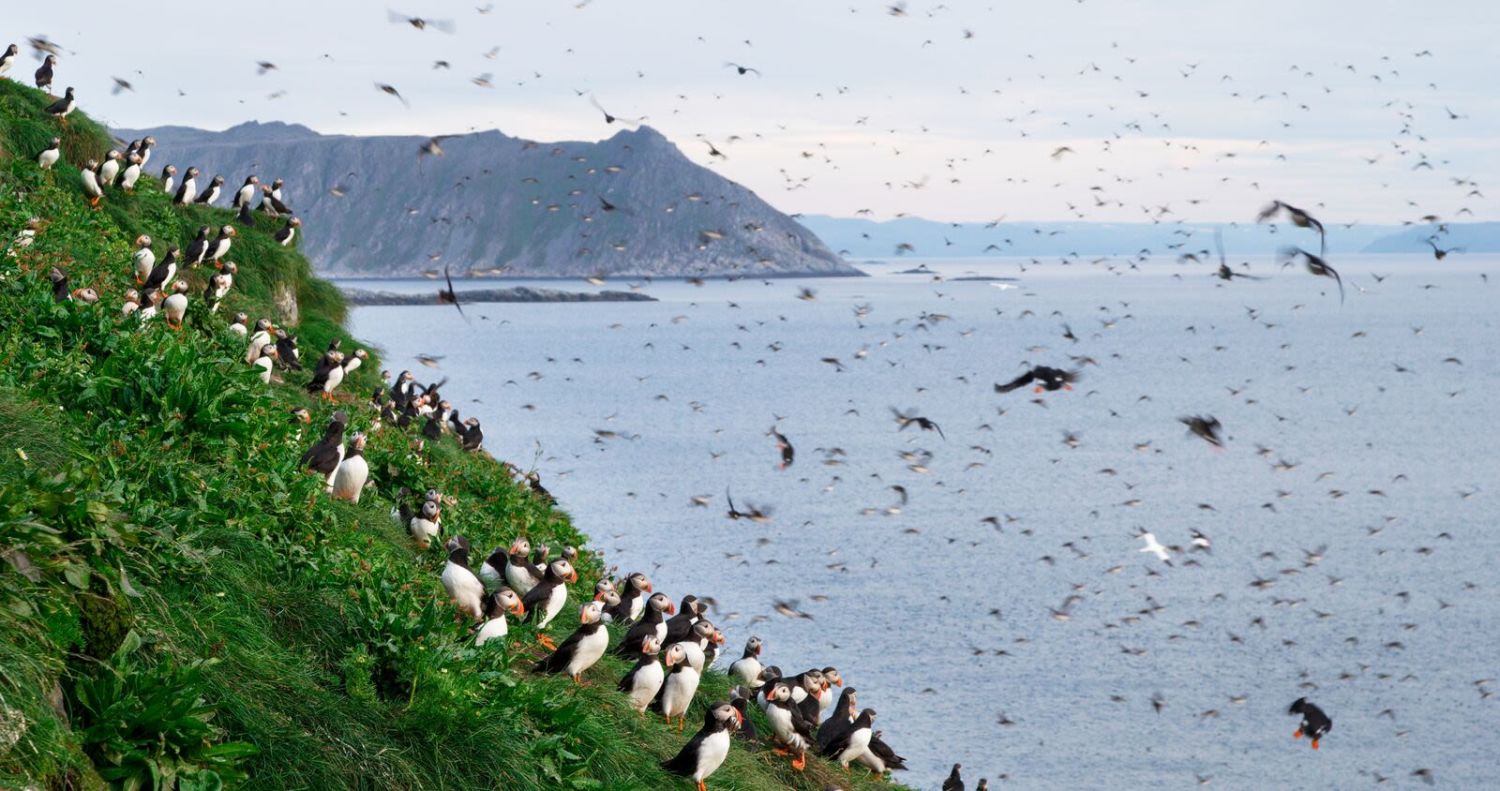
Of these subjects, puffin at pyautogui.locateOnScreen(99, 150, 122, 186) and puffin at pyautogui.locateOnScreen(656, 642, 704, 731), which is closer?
puffin at pyautogui.locateOnScreen(656, 642, 704, 731)

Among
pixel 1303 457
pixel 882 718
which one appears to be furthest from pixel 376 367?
A: pixel 1303 457

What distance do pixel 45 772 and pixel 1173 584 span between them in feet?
201

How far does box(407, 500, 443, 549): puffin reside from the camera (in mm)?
17109

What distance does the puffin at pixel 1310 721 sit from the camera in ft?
121

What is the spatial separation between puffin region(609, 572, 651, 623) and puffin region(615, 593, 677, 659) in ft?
5.28

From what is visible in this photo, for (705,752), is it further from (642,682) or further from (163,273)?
(163,273)

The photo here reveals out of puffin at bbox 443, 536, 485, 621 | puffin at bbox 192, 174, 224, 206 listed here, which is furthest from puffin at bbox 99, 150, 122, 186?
puffin at bbox 443, 536, 485, 621

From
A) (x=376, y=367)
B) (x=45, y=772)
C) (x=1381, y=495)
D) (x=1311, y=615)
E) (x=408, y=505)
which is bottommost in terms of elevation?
(x=1381, y=495)

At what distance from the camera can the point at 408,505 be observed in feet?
60.3

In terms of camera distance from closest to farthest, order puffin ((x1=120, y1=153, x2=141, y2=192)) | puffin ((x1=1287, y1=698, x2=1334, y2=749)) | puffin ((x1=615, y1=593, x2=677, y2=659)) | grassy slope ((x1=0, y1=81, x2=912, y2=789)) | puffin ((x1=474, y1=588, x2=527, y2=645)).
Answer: grassy slope ((x1=0, y1=81, x2=912, y2=789))
puffin ((x1=474, y1=588, x2=527, y2=645))
puffin ((x1=615, y1=593, x2=677, y2=659))
puffin ((x1=120, y1=153, x2=141, y2=192))
puffin ((x1=1287, y1=698, x2=1334, y2=749))

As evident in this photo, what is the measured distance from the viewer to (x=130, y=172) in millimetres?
29797

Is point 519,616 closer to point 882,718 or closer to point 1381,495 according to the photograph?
point 882,718

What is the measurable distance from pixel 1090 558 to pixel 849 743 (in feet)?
166

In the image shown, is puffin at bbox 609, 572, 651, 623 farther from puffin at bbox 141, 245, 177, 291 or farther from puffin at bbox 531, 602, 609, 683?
puffin at bbox 141, 245, 177, 291
